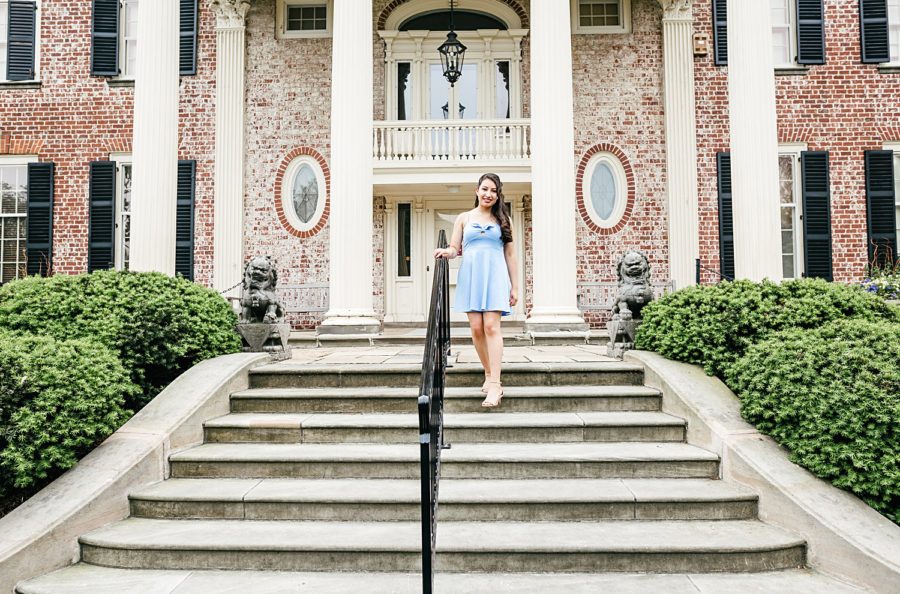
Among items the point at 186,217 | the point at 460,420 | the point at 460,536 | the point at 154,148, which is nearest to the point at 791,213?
the point at 460,420

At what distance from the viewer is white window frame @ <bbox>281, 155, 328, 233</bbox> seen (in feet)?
38.6

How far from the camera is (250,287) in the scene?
19.2ft

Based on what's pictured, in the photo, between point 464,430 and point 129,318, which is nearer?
point 464,430

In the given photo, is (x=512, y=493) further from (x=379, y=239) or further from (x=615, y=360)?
(x=379, y=239)

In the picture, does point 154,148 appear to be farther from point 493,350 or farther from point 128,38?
point 493,350

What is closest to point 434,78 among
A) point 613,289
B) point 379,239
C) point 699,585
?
point 379,239

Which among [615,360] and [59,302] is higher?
[59,302]

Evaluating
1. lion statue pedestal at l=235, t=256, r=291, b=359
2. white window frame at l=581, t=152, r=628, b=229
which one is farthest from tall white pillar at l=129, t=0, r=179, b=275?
white window frame at l=581, t=152, r=628, b=229

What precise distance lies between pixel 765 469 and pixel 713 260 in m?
8.58

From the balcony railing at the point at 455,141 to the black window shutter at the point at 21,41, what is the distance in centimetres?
704

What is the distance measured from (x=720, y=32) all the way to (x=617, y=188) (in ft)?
11.4

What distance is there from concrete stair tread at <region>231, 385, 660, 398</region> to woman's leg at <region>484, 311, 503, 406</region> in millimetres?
165

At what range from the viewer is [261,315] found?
5.95 m

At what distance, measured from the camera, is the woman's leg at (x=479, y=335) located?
14.8ft
